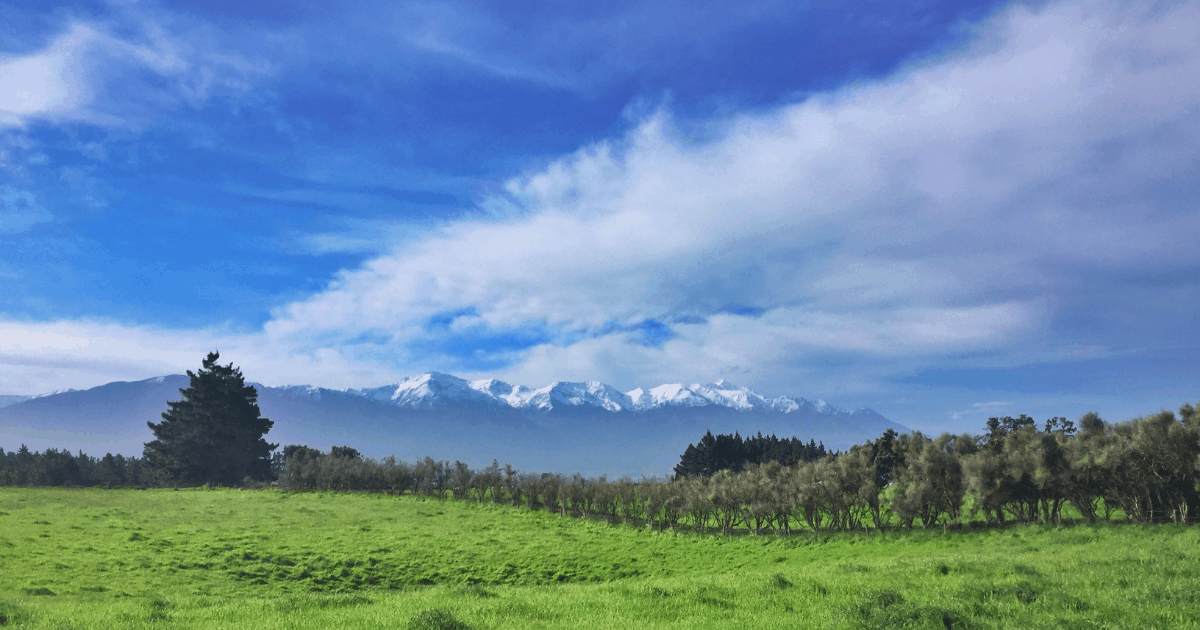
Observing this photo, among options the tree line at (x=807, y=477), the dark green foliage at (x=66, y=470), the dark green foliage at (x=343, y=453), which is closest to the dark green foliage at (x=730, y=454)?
the tree line at (x=807, y=477)

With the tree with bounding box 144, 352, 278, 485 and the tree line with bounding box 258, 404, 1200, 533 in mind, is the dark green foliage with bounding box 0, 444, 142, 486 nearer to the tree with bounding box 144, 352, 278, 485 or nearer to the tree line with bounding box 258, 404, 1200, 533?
the tree with bounding box 144, 352, 278, 485

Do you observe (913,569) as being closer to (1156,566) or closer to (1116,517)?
(1156,566)

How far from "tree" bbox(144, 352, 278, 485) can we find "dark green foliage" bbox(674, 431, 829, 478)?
110 m

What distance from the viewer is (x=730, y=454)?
522 ft

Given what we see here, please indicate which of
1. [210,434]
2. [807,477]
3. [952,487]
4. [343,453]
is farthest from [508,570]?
[210,434]

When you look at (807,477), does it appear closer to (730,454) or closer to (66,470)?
(730,454)

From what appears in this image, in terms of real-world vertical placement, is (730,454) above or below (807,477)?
below

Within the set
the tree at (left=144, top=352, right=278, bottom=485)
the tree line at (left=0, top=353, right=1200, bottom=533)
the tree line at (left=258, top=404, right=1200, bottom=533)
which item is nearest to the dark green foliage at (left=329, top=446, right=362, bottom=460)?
the tree line at (left=0, top=353, right=1200, bottom=533)

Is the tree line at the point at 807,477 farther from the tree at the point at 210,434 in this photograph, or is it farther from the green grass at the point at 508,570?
the green grass at the point at 508,570

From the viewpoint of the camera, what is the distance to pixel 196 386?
430 ft

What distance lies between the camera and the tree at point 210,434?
127562mm

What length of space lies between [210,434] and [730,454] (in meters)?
131

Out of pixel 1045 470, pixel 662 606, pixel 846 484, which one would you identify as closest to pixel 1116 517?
pixel 1045 470

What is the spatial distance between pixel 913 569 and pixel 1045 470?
47851 millimetres
